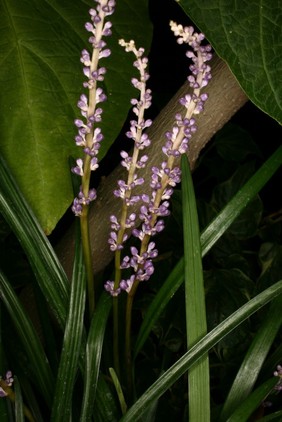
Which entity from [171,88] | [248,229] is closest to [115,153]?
[171,88]

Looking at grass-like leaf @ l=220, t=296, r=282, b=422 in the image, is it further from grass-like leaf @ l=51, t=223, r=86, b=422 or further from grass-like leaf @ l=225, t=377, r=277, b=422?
grass-like leaf @ l=51, t=223, r=86, b=422

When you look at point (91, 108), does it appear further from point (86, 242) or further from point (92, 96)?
point (86, 242)

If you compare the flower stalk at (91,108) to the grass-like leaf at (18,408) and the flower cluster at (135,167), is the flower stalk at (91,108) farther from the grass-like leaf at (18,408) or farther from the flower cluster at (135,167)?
the grass-like leaf at (18,408)

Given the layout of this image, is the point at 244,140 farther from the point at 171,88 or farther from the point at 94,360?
the point at 94,360

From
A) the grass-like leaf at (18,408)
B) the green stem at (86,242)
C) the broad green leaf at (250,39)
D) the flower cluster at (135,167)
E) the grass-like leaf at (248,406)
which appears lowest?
the grass-like leaf at (18,408)

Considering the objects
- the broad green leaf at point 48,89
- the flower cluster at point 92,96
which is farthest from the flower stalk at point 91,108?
the broad green leaf at point 48,89

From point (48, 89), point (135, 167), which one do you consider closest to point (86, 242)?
point (135, 167)
